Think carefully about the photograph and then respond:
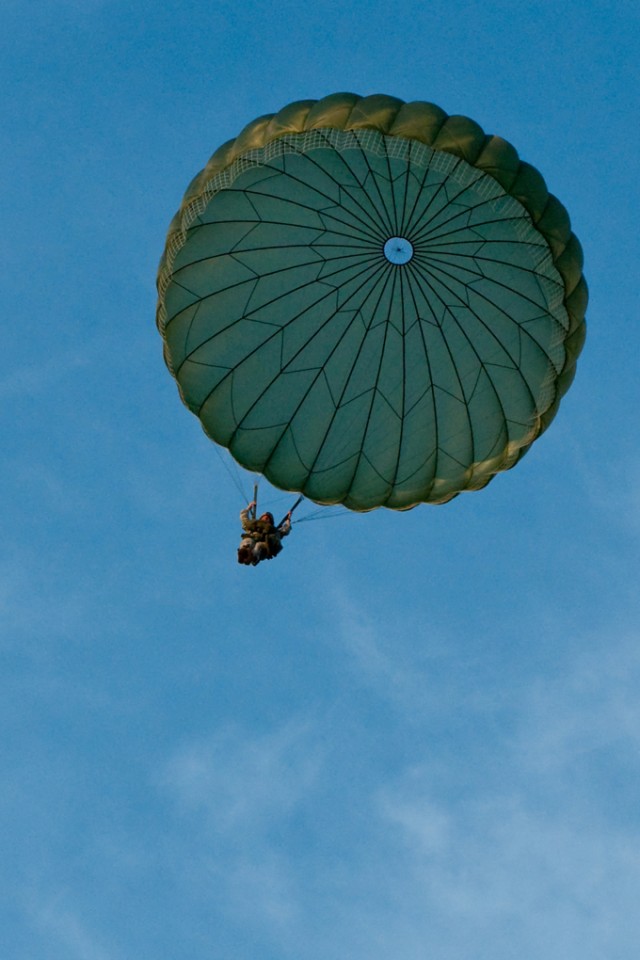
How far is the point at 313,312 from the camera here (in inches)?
1259

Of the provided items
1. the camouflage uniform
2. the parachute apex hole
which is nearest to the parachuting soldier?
the camouflage uniform

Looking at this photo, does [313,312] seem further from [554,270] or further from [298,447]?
[554,270]

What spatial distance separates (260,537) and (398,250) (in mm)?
6446

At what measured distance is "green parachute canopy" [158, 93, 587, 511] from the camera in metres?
30.2

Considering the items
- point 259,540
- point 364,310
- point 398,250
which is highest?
point 398,250

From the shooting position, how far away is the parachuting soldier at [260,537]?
31562 mm

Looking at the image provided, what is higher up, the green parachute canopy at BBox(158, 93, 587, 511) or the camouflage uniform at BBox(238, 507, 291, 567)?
the green parachute canopy at BBox(158, 93, 587, 511)

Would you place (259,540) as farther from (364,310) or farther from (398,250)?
(398,250)

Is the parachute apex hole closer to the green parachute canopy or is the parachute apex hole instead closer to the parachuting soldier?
the green parachute canopy

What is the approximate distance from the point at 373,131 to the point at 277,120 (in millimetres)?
1967

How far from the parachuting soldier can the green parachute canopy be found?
0.94 m

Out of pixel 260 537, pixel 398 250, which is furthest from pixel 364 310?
pixel 260 537

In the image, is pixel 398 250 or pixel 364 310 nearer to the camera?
pixel 398 250

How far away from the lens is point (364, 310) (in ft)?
105
